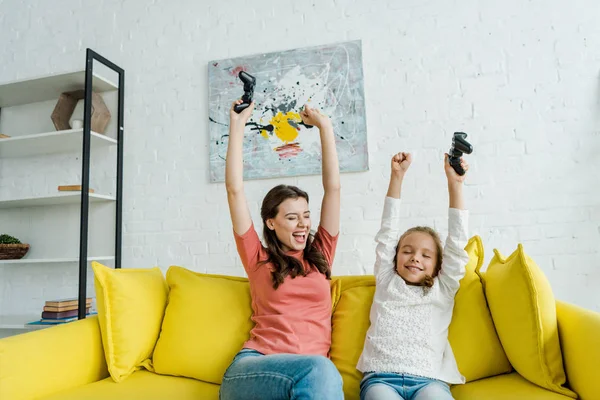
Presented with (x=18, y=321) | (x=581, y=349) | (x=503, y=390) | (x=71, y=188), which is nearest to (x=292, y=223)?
(x=503, y=390)

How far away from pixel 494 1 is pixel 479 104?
20.6 inches

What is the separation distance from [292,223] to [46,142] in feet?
5.77

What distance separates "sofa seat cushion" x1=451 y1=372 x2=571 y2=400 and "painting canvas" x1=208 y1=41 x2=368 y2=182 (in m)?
1.14

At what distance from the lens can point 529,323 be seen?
1.42 meters

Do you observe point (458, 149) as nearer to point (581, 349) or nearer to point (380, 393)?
point (581, 349)

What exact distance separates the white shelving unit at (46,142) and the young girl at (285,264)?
114 centimetres

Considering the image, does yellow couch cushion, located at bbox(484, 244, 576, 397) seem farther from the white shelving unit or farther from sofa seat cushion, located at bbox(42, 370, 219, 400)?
the white shelving unit

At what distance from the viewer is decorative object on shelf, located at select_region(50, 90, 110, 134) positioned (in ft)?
8.71

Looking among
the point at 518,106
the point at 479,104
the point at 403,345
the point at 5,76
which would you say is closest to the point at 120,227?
the point at 5,76

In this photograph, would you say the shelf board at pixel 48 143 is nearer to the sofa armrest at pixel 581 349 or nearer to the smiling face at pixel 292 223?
the smiling face at pixel 292 223

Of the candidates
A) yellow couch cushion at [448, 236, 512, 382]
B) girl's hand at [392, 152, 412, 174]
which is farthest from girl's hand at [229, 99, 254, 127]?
yellow couch cushion at [448, 236, 512, 382]

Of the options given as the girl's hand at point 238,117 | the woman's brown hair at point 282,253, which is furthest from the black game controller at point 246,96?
the woman's brown hair at point 282,253

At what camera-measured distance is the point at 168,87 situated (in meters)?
2.69

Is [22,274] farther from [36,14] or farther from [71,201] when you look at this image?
[36,14]
